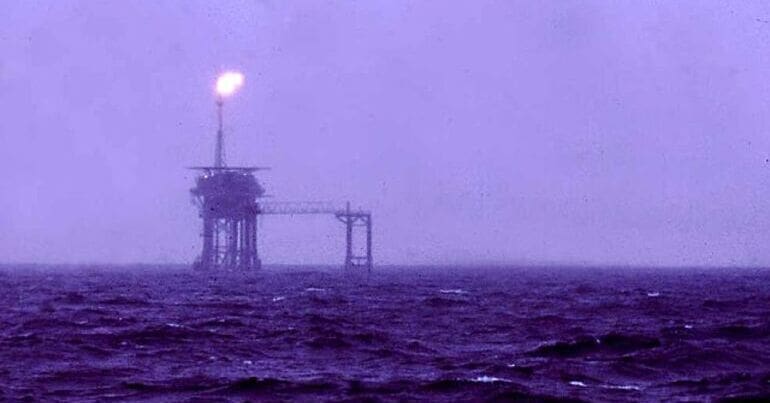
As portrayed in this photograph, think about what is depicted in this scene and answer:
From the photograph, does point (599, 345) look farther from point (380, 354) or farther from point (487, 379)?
point (487, 379)

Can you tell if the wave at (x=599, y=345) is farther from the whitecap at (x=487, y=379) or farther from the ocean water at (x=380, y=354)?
the whitecap at (x=487, y=379)

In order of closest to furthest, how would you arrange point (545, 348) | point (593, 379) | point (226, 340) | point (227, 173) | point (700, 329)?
point (593, 379) → point (545, 348) → point (226, 340) → point (700, 329) → point (227, 173)

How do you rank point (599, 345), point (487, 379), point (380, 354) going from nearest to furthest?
point (487, 379) → point (380, 354) → point (599, 345)

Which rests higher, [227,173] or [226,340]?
[227,173]

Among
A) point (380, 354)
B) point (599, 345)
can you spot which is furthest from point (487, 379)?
point (599, 345)

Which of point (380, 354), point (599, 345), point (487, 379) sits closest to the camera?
point (487, 379)

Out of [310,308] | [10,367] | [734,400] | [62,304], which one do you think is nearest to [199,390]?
[10,367]

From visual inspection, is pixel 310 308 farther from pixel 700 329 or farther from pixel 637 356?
pixel 637 356

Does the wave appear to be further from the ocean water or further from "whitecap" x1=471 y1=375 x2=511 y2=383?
"whitecap" x1=471 y1=375 x2=511 y2=383

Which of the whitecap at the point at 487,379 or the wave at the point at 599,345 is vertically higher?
the wave at the point at 599,345

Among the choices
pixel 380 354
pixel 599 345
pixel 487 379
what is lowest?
pixel 487 379

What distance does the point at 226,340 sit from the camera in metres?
39.7

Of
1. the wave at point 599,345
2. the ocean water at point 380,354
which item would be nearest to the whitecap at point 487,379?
the ocean water at point 380,354

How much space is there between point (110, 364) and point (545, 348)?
12729 millimetres
